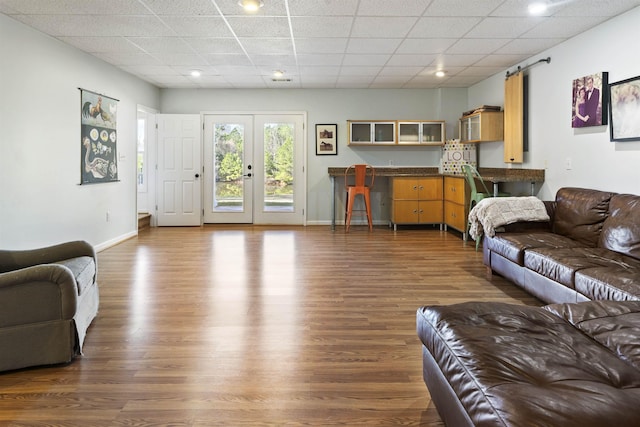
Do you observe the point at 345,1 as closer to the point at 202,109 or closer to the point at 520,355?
the point at 520,355

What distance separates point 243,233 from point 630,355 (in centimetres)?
632

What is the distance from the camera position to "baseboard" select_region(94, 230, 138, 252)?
5.96 metres

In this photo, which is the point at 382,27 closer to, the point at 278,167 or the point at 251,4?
the point at 251,4

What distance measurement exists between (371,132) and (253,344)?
19.7 ft

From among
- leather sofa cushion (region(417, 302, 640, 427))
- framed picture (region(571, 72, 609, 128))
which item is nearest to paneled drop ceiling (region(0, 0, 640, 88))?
framed picture (region(571, 72, 609, 128))

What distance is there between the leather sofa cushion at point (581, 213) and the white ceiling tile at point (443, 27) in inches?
74.3

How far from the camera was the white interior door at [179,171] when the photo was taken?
27.0 feet

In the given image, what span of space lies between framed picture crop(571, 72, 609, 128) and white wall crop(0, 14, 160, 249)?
17.9 feet

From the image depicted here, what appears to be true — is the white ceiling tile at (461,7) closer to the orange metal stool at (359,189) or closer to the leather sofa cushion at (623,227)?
the leather sofa cushion at (623,227)

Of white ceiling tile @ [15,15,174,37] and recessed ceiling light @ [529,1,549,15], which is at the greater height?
white ceiling tile @ [15,15,174,37]

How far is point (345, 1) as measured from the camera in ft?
12.6

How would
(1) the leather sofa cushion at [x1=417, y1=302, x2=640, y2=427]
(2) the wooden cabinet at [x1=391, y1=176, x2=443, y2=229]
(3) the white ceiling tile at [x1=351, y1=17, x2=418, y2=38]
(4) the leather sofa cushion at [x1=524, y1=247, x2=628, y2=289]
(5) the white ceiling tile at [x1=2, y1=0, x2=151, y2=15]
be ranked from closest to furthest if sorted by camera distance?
(1) the leather sofa cushion at [x1=417, y1=302, x2=640, y2=427], (4) the leather sofa cushion at [x1=524, y1=247, x2=628, y2=289], (5) the white ceiling tile at [x1=2, y1=0, x2=151, y2=15], (3) the white ceiling tile at [x1=351, y1=17, x2=418, y2=38], (2) the wooden cabinet at [x1=391, y1=176, x2=443, y2=229]

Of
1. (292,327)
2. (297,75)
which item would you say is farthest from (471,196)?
(292,327)

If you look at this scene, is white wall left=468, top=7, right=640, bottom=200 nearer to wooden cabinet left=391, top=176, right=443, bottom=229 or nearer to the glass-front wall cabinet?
wooden cabinet left=391, top=176, right=443, bottom=229
